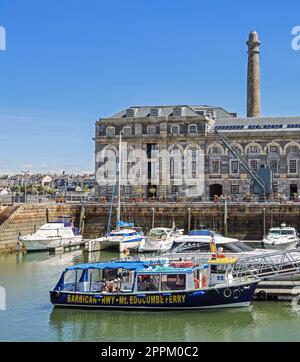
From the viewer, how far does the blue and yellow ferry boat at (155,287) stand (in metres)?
23.1

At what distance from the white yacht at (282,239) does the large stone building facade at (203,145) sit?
18073 mm

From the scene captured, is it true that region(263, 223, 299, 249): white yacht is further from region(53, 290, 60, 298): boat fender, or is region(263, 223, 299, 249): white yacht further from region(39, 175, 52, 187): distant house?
region(39, 175, 52, 187): distant house

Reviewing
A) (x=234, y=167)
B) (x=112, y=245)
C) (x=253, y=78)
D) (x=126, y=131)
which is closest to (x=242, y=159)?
(x=234, y=167)

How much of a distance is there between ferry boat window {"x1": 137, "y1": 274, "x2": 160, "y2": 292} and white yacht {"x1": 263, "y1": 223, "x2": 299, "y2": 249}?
17.7 m

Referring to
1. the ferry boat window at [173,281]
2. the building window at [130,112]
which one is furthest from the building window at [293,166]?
the ferry boat window at [173,281]

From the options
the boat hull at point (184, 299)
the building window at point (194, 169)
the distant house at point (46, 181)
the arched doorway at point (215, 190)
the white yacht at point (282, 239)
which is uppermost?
the distant house at point (46, 181)

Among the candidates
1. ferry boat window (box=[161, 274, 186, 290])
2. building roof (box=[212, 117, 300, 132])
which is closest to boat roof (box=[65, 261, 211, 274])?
ferry boat window (box=[161, 274, 186, 290])

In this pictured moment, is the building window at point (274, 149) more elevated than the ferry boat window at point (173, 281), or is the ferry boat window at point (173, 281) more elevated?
the building window at point (274, 149)

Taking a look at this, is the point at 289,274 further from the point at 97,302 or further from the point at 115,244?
the point at 115,244

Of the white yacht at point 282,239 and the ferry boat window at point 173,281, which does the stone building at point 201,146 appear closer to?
the white yacht at point 282,239

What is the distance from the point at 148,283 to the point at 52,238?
20501mm

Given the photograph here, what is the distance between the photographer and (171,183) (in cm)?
6275
